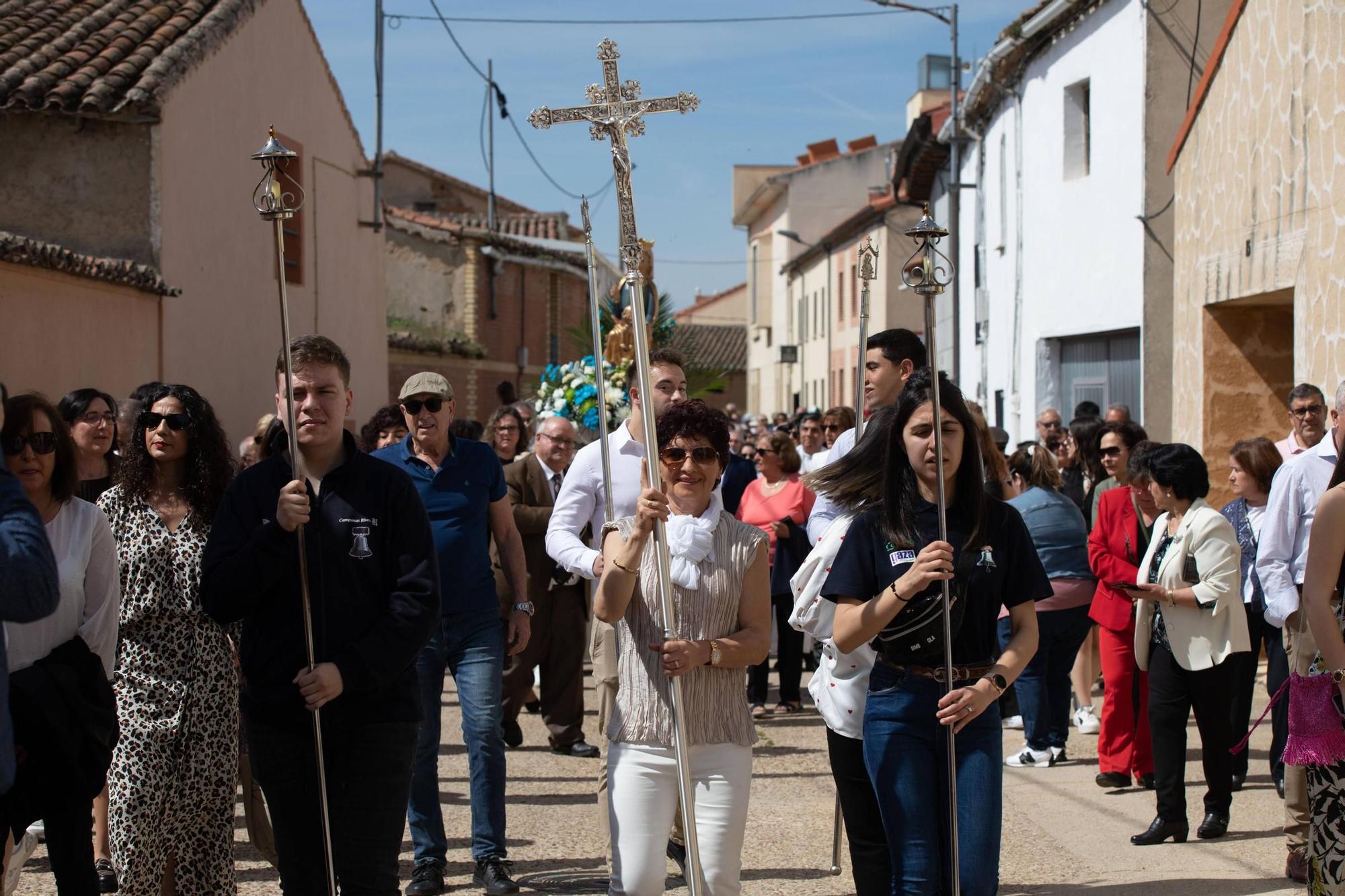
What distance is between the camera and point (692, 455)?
507 cm

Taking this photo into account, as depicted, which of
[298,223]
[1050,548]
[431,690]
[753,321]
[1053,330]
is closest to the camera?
[431,690]

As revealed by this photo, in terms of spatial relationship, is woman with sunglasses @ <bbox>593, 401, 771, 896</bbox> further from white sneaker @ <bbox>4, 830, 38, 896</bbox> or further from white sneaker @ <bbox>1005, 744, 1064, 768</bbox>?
white sneaker @ <bbox>1005, 744, 1064, 768</bbox>

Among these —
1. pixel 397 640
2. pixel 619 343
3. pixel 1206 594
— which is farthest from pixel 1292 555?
pixel 619 343

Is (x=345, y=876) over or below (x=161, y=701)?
below

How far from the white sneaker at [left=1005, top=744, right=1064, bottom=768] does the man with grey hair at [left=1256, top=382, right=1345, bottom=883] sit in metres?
2.38

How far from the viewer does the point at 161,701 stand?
16.6 feet

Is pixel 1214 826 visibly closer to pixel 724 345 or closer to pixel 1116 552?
pixel 1116 552

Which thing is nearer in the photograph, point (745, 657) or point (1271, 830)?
point (745, 657)

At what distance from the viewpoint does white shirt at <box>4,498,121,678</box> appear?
4.45 m

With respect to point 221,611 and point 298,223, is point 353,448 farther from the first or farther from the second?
point 298,223

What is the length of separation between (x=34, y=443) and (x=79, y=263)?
9.84 m

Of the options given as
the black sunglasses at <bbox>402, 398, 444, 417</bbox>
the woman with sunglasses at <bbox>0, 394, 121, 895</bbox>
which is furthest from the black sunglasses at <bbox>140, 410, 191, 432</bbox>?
the black sunglasses at <bbox>402, 398, 444, 417</bbox>

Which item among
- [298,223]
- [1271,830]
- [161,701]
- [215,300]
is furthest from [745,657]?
[298,223]

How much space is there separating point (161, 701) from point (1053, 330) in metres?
15.5
